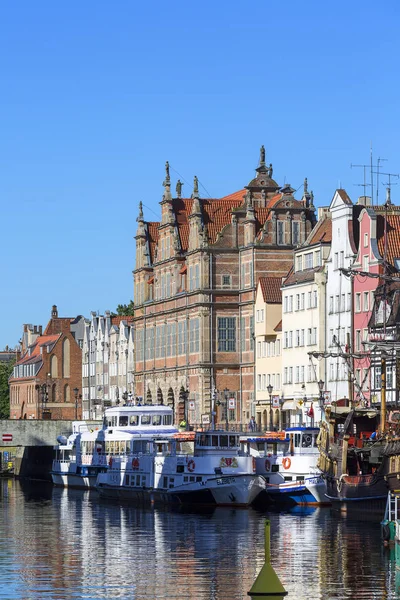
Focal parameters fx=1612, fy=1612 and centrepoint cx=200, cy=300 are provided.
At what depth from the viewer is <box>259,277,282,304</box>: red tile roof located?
424 feet

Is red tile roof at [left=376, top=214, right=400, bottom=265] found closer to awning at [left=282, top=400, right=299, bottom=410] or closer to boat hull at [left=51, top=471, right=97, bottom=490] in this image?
awning at [left=282, top=400, right=299, bottom=410]

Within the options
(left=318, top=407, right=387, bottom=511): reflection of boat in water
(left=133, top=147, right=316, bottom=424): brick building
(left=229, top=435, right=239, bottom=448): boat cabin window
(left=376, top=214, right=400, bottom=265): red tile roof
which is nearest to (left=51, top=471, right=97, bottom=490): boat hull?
(left=133, top=147, right=316, bottom=424): brick building

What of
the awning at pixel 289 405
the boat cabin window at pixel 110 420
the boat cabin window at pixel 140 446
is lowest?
the boat cabin window at pixel 140 446

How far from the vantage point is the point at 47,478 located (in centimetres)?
14025

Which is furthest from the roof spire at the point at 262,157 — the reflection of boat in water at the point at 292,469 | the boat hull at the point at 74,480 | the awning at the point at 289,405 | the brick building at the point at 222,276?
the reflection of boat in water at the point at 292,469

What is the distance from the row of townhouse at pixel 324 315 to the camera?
108938 millimetres

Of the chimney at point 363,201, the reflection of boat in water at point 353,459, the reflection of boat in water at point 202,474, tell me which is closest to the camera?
the reflection of boat in water at point 353,459

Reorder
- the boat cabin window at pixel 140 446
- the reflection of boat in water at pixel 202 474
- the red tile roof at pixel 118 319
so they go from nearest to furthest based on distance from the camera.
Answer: the reflection of boat in water at pixel 202 474
the boat cabin window at pixel 140 446
the red tile roof at pixel 118 319

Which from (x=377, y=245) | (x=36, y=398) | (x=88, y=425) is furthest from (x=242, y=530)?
(x=36, y=398)

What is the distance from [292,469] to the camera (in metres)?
88.3

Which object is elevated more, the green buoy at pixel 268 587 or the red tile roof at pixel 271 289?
the red tile roof at pixel 271 289

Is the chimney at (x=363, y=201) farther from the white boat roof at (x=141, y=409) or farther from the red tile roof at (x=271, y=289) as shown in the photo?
the white boat roof at (x=141, y=409)

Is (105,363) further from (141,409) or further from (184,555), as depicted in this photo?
(184,555)

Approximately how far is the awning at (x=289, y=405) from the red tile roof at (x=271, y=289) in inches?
337
